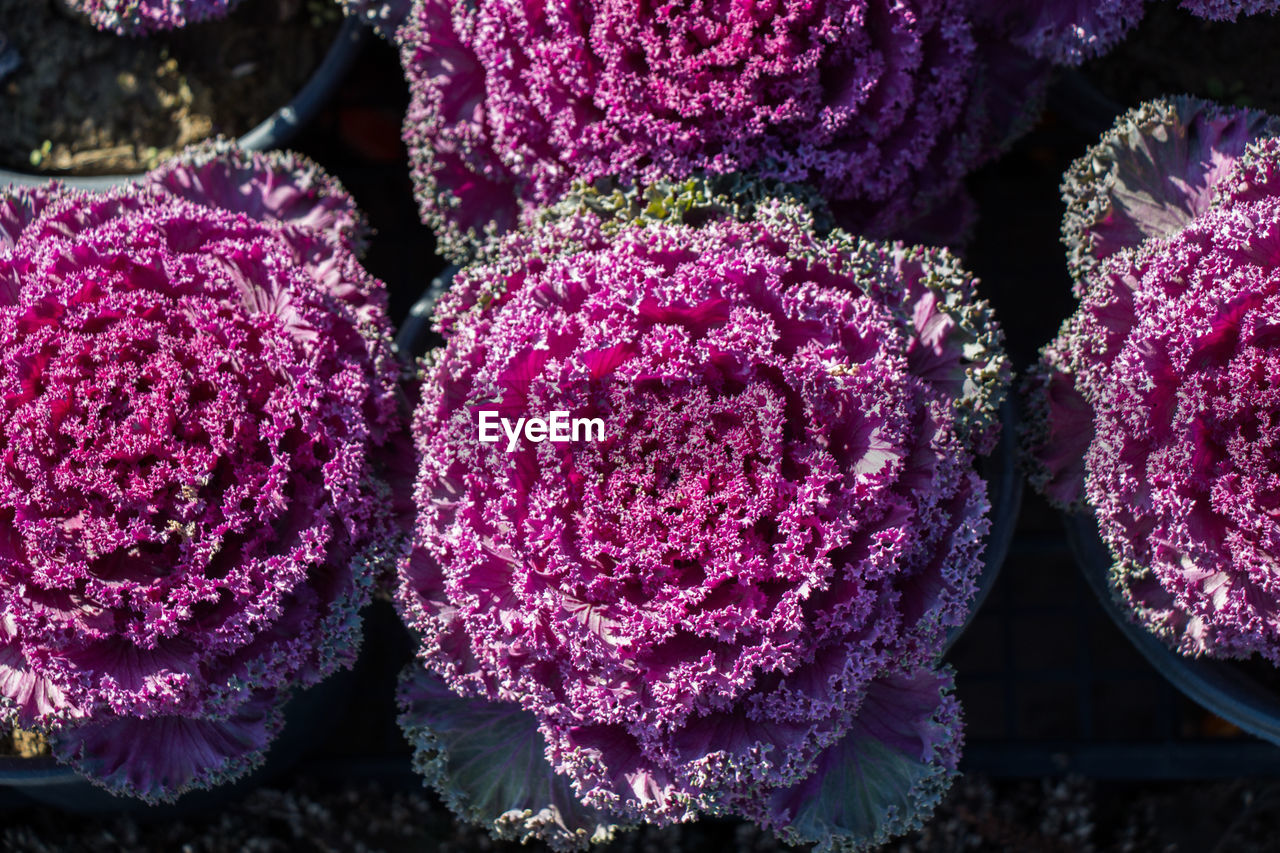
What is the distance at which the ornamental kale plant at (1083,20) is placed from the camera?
6.02 feet

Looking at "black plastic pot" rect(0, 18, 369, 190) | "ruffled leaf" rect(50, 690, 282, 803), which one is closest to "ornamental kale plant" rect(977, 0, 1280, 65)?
"black plastic pot" rect(0, 18, 369, 190)

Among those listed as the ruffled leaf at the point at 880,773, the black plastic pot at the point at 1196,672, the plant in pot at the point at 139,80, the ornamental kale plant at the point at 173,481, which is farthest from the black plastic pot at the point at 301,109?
the black plastic pot at the point at 1196,672

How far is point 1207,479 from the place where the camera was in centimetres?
169

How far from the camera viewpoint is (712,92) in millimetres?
1822

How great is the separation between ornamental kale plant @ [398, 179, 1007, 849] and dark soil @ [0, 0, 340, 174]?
44.1 inches

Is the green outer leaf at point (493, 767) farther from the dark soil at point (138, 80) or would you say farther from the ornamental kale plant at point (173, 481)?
the dark soil at point (138, 80)

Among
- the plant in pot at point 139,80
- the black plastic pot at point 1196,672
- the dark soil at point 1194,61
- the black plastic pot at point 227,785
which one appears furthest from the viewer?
the plant in pot at point 139,80

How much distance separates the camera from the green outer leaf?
190cm

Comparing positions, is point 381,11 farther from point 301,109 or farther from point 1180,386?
point 1180,386

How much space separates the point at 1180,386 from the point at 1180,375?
0.02m

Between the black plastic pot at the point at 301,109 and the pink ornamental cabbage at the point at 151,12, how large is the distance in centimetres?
22

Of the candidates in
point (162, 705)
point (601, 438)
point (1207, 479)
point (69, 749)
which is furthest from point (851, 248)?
point (69, 749)

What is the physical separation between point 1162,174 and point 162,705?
1.86m

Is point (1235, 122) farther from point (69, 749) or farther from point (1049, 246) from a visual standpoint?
point (69, 749)
